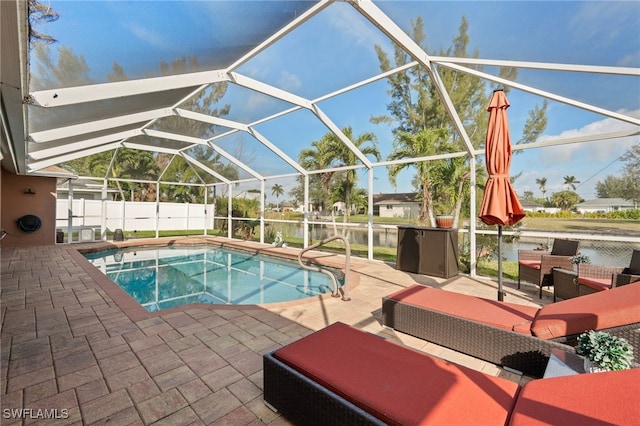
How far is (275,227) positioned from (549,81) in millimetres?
11448

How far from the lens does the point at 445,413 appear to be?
60.9 inches

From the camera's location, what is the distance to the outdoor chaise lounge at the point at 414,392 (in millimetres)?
1448

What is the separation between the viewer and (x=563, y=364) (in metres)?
2.23

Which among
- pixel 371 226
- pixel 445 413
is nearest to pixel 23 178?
pixel 371 226

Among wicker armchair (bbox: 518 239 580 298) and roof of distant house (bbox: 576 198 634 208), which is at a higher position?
roof of distant house (bbox: 576 198 634 208)

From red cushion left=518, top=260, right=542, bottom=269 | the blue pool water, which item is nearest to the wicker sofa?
red cushion left=518, top=260, right=542, bottom=269

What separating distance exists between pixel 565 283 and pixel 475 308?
2.21 m

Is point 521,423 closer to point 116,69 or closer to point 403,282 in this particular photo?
point 403,282

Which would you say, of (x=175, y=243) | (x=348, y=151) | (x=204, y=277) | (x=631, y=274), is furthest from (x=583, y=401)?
(x=175, y=243)

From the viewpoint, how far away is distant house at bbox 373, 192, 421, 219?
32.1 feet

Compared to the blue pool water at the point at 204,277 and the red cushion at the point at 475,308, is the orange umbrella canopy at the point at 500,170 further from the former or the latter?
the blue pool water at the point at 204,277

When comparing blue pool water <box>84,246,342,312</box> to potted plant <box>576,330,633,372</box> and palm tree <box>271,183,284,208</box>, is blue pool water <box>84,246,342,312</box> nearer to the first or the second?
palm tree <box>271,183,284,208</box>

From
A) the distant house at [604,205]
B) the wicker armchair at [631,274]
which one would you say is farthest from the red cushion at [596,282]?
the distant house at [604,205]

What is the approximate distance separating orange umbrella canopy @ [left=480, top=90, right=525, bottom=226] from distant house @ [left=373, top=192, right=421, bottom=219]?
5884 mm
